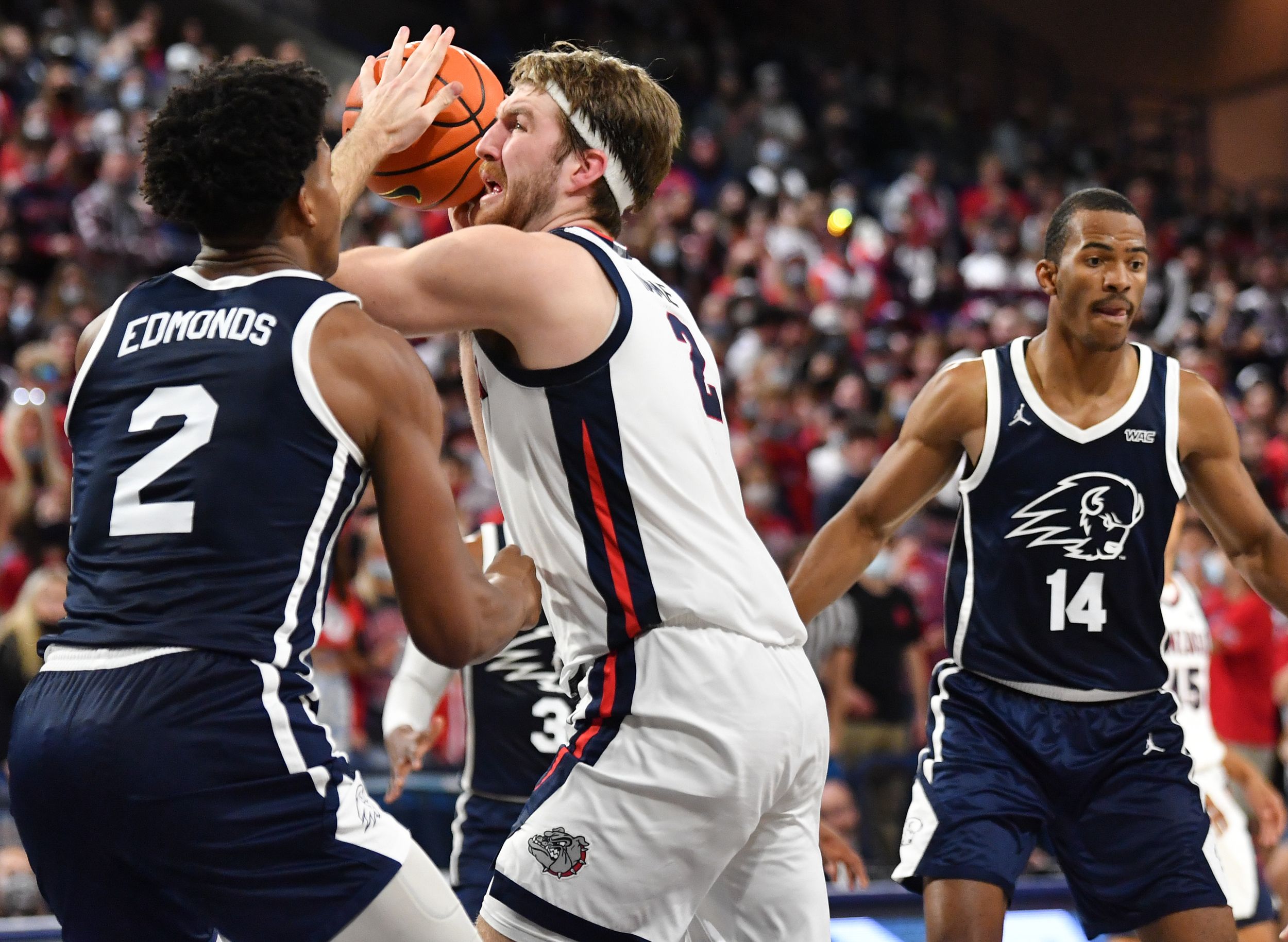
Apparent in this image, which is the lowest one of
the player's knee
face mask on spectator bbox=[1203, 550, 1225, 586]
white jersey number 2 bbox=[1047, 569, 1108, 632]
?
face mask on spectator bbox=[1203, 550, 1225, 586]

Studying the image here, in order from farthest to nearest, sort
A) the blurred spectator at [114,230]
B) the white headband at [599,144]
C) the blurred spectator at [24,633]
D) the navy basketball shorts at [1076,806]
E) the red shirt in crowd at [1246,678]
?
the blurred spectator at [114,230] → the red shirt in crowd at [1246,678] → the blurred spectator at [24,633] → the navy basketball shorts at [1076,806] → the white headband at [599,144]

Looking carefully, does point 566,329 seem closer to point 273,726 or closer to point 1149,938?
point 273,726

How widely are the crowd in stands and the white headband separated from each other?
1655 millimetres

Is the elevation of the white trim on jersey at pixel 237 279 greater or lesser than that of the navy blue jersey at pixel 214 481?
greater

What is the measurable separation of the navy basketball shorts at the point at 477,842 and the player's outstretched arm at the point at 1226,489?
230cm

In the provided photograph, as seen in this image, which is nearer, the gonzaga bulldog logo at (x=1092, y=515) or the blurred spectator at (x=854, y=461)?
the gonzaga bulldog logo at (x=1092, y=515)

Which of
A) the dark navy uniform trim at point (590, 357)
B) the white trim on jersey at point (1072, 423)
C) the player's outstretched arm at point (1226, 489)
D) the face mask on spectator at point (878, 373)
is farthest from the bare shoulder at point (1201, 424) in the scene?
the face mask on spectator at point (878, 373)

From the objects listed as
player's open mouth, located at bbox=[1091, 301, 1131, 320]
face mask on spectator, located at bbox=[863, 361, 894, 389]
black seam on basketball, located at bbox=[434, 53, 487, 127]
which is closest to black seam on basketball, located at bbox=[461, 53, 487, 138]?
black seam on basketball, located at bbox=[434, 53, 487, 127]

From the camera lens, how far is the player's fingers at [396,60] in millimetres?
3307

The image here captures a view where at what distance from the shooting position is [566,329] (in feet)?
9.55

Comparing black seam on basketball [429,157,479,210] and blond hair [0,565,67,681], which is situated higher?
black seam on basketball [429,157,479,210]

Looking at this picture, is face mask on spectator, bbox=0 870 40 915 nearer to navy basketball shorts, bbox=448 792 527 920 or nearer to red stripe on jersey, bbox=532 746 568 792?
navy basketball shorts, bbox=448 792 527 920

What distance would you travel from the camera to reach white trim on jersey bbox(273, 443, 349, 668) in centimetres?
246

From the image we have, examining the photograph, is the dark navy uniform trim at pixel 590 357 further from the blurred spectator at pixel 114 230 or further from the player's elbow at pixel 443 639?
the blurred spectator at pixel 114 230
